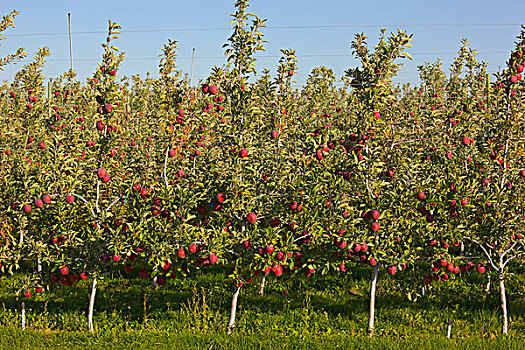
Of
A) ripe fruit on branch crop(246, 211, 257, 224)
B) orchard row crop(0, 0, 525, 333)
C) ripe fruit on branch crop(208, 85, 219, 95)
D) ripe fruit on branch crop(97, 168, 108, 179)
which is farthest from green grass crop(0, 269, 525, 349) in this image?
ripe fruit on branch crop(208, 85, 219, 95)

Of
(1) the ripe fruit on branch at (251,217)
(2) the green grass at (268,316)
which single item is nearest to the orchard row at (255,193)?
(1) the ripe fruit on branch at (251,217)

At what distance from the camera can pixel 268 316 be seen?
7.66 metres

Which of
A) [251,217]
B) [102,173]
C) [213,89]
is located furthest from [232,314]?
[213,89]

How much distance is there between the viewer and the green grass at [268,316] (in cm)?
663

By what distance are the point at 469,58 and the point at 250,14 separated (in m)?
8.20

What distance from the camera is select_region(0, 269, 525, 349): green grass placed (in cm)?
663

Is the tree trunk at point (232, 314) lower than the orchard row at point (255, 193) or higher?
lower

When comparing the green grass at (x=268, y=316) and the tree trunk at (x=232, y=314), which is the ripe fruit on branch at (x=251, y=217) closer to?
the tree trunk at (x=232, y=314)

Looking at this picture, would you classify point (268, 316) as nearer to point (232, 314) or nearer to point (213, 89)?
point (232, 314)

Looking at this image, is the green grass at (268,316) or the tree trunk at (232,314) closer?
the green grass at (268,316)

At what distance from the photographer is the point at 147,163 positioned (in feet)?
24.8

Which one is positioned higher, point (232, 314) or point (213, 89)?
point (213, 89)

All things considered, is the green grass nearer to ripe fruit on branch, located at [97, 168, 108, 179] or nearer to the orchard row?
the orchard row

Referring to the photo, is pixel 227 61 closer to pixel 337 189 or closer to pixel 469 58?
pixel 337 189
